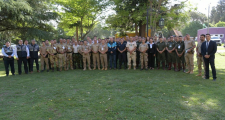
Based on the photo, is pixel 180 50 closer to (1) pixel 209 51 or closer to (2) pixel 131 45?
(1) pixel 209 51

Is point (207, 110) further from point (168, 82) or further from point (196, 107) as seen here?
point (168, 82)

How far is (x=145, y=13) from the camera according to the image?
16.9 meters

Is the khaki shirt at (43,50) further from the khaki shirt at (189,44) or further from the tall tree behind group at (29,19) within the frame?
the khaki shirt at (189,44)

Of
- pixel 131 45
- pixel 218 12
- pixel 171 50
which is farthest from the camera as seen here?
pixel 218 12

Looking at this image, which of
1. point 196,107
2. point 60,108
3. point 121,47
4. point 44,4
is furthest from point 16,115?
point 44,4

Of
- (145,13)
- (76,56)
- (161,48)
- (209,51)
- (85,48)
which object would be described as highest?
(145,13)

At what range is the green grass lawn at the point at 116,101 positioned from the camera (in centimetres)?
406

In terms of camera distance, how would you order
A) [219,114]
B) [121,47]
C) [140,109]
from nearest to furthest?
[219,114], [140,109], [121,47]

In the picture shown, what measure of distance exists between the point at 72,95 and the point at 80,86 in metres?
1.14

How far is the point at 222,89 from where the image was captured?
5.82 meters

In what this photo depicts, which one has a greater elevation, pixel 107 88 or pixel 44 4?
pixel 44 4

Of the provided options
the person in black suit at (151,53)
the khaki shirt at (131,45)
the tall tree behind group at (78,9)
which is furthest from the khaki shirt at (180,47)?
the tall tree behind group at (78,9)

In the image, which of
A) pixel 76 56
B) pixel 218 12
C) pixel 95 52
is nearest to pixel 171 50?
pixel 95 52

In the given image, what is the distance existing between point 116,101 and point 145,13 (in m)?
13.7
